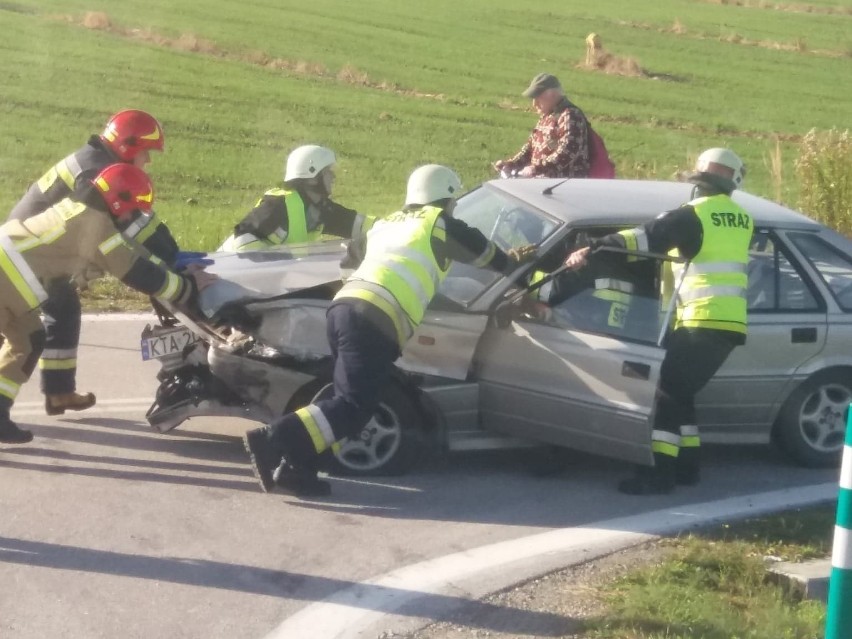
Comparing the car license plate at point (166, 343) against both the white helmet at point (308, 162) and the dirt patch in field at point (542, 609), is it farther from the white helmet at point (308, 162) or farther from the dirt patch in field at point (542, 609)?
the dirt patch in field at point (542, 609)

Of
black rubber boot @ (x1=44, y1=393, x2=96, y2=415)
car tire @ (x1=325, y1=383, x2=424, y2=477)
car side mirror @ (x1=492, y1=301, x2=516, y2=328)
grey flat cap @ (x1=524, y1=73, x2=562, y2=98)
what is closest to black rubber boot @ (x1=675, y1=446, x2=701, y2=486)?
car side mirror @ (x1=492, y1=301, x2=516, y2=328)

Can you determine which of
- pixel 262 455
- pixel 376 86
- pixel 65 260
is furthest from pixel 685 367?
pixel 376 86

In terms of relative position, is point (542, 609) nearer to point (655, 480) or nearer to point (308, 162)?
point (655, 480)

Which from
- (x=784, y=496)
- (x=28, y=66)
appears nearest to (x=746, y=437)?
(x=784, y=496)

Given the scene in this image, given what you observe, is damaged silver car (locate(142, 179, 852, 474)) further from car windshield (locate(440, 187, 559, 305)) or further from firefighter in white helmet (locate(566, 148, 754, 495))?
Answer: firefighter in white helmet (locate(566, 148, 754, 495))

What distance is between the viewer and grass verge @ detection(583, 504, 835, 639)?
5156mm

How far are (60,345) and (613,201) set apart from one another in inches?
128

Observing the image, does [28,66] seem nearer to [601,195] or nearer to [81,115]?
[81,115]

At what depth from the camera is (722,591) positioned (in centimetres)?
565

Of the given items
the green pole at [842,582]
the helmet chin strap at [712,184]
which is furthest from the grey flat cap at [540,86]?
the green pole at [842,582]

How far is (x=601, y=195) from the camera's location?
775cm

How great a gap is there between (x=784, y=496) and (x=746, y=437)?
0.47 m

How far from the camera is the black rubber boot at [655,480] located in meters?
7.01

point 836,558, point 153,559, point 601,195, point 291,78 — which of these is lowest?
point 153,559
